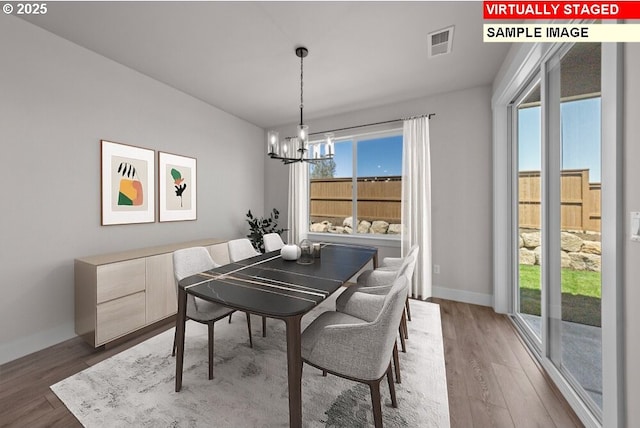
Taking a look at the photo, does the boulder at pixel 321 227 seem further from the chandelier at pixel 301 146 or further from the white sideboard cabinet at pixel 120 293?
the white sideboard cabinet at pixel 120 293

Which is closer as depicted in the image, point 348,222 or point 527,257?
point 527,257

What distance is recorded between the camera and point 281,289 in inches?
63.7

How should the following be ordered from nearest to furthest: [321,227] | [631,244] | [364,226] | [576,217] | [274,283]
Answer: [631,244], [576,217], [274,283], [364,226], [321,227]

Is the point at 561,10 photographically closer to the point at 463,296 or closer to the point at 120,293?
the point at 463,296

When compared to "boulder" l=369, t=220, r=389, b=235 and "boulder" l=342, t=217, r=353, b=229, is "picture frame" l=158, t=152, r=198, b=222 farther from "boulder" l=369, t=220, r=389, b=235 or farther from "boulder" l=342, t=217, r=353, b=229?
"boulder" l=369, t=220, r=389, b=235

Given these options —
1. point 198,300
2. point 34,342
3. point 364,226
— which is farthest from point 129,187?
point 364,226

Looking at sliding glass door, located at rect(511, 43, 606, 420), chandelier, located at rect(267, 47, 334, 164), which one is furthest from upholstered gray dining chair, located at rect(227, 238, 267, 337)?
sliding glass door, located at rect(511, 43, 606, 420)

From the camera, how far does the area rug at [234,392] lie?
1.48m

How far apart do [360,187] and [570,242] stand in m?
2.82

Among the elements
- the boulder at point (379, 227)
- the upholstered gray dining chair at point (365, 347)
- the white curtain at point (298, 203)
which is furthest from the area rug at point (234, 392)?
the white curtain at point (298, 203)

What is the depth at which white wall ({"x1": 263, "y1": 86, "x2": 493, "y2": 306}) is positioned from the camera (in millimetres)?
3215

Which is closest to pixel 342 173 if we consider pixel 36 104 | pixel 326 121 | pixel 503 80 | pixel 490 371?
pixel 326 121

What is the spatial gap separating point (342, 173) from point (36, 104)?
11.9ft

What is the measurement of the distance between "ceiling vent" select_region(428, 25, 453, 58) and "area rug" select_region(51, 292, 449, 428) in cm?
279
